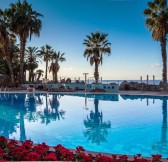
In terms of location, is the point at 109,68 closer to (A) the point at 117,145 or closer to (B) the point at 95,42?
(B) the point at 95,42

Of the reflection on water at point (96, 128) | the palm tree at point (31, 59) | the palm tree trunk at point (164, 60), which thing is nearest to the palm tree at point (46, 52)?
the palm tree at point (31, 59)

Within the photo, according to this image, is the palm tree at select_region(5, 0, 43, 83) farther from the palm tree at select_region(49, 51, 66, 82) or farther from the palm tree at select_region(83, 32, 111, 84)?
the palm tree at select_region(49, 51, 66, 82)

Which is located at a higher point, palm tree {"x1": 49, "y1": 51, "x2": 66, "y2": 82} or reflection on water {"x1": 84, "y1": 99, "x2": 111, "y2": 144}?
palm tree {"x1": 49, "y1": 51, "x2": 66, "y2": 82}

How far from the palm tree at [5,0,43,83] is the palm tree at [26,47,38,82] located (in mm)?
14057

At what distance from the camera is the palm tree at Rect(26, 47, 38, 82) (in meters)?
45.2

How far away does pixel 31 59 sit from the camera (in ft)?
153

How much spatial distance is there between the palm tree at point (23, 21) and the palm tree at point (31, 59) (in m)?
14.1

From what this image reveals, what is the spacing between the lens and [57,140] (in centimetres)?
796

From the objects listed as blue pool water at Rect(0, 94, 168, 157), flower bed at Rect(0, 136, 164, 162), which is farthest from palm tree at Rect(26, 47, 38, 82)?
flower bed at Rect(0, 136, 164, 162)

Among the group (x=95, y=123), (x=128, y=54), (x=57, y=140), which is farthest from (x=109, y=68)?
(x=57, y=140)

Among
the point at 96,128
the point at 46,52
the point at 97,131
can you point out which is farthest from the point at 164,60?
the point at 46,52

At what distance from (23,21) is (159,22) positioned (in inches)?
703

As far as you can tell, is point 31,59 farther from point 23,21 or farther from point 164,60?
point 164,60

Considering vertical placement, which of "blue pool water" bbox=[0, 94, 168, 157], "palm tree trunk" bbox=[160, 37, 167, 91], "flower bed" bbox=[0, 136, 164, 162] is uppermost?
"palm tree trunk" bbox=[160, 37, 167, 91]
